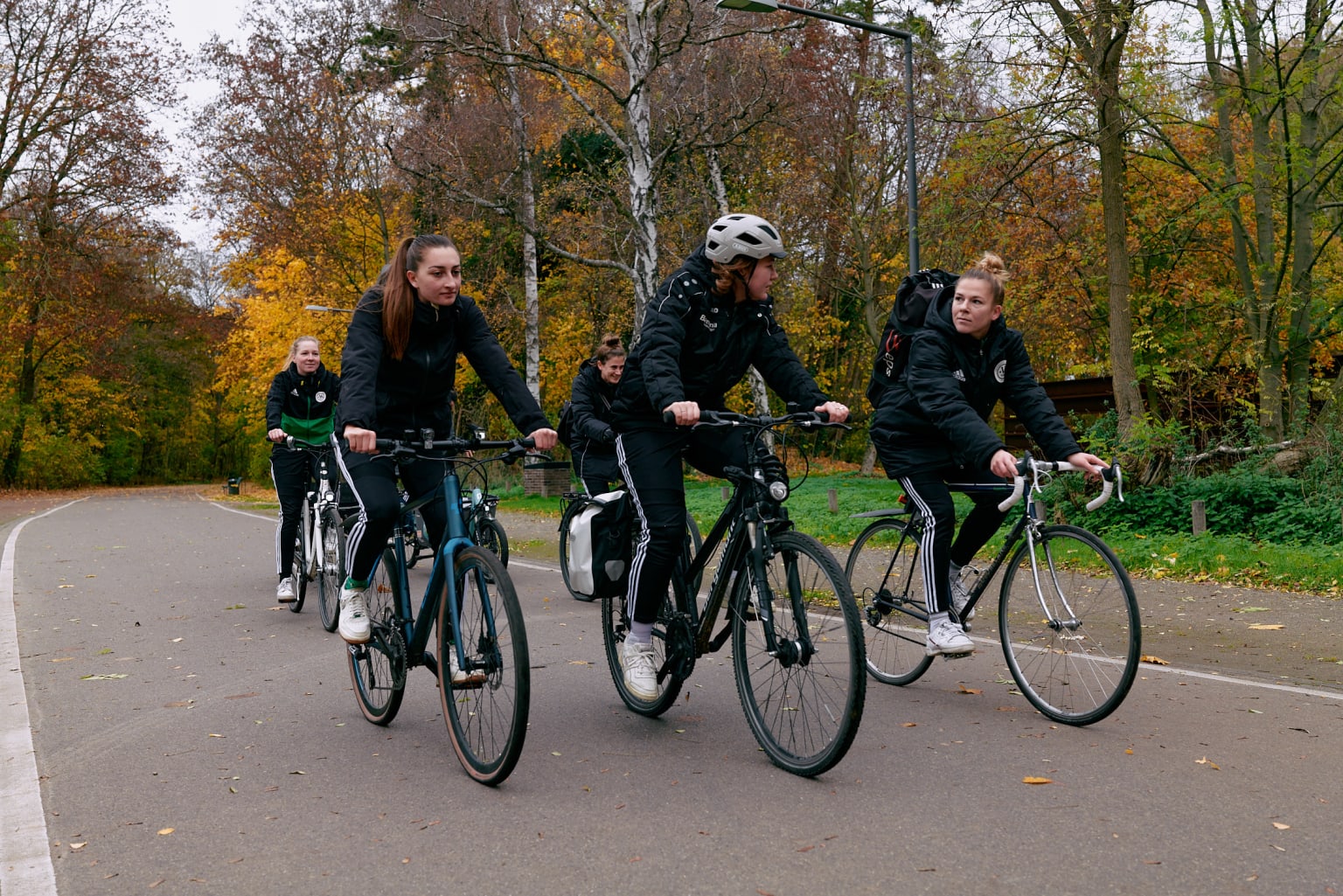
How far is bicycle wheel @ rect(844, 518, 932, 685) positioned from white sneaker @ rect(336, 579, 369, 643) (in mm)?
2160

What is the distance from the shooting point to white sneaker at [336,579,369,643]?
516 cm

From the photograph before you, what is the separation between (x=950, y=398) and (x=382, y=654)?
2.64 m

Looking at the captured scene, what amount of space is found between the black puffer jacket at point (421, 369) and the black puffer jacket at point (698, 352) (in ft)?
1.40

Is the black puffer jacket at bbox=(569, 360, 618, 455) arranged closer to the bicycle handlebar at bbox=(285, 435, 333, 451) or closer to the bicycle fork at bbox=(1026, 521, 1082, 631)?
the bicycle handlebar at bbox=(285, 435, 333, 451)

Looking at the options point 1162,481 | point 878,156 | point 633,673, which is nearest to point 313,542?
point 633,673

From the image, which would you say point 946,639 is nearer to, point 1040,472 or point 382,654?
point 1040,472

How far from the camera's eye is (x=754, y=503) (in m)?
4.50

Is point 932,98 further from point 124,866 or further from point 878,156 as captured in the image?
point 124,866

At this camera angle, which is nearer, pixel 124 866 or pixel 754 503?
pixel 124 866

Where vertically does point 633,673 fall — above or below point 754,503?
below

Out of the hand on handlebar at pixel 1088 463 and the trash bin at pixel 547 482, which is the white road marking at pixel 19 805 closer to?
the hand on handlebar at pixel 1088 463

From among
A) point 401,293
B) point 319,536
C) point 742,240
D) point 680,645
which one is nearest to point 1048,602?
point 680,645

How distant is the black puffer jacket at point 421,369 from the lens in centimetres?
480

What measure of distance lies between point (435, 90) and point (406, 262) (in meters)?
26.6
